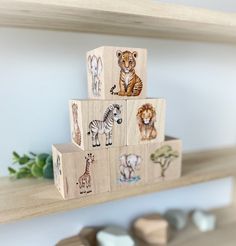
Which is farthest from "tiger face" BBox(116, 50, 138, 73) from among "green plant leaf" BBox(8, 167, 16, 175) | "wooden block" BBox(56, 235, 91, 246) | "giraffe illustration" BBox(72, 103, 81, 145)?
"wooden block" BBox(56, 235, 91, 246)

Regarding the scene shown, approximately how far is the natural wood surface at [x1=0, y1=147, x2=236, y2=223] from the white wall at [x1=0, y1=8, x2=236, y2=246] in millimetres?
124

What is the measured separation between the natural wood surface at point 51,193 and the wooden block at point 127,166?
0.02 meters

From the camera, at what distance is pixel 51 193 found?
533mm

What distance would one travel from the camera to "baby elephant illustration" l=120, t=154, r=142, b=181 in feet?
1.80

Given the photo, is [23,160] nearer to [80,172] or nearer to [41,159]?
[41,159]

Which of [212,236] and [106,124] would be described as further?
[212,236]

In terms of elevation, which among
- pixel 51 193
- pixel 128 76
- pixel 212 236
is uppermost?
pixel 128 76

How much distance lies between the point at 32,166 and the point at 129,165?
241mm

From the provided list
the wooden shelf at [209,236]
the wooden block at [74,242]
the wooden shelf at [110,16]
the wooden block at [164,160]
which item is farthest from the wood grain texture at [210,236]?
the wooden shelf at [110,16]

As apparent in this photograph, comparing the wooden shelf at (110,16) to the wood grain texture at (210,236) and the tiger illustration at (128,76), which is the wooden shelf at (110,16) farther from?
the wood grain texture at (210,236)

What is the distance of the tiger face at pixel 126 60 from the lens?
510 millimetres

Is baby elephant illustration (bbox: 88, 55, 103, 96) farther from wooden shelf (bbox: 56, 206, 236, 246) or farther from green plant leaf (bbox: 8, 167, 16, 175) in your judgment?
wooden shelf (bbox: 56, 206, 236, 246)

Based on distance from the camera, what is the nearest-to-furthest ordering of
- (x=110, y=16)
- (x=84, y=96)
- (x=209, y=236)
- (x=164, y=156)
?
(x=110, y=16) < (x=164, y=156) < (x=84, y=96) < (x=209, y=236)

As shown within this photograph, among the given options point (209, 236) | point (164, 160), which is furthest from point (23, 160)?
point (209, 236)
